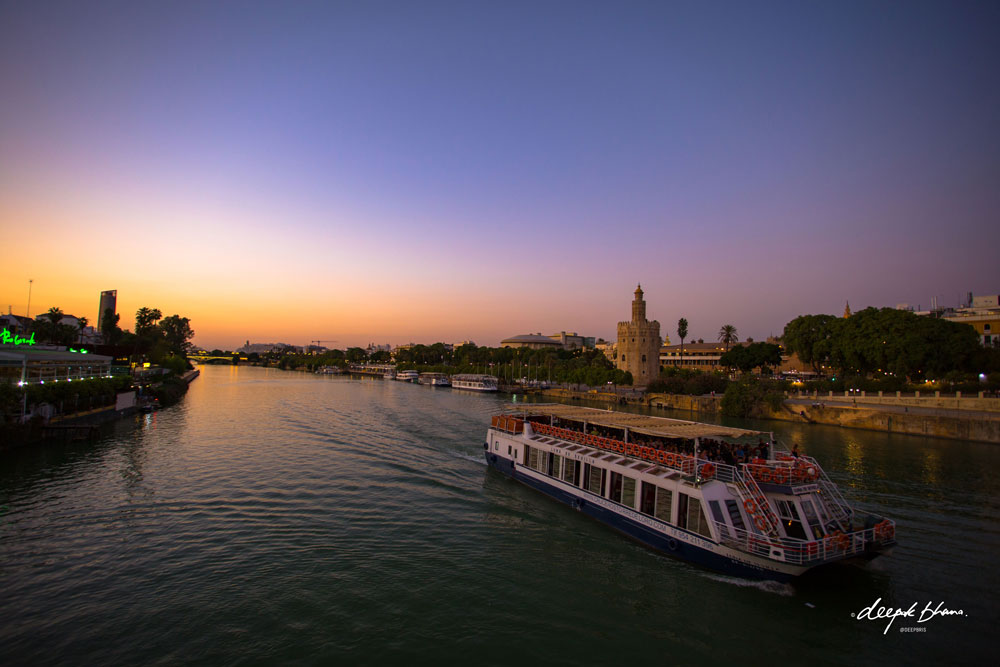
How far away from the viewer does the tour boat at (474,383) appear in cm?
14619

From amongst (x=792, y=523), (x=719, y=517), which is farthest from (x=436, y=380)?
(x=792, y=523)

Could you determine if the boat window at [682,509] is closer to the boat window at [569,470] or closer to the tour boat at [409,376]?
the boat window at [569,470]

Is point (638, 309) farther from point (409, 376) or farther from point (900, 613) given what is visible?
point (900, 613)

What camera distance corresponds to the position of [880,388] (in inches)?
2899

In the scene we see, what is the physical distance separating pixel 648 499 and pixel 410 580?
11550mm

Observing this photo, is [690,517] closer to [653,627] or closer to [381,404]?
[653,627]

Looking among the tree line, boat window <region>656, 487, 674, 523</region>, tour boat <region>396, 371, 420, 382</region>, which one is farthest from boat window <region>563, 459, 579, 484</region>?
tour boat <region>396, 371, 420, 382</region>

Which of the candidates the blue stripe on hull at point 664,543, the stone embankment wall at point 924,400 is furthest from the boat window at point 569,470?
the stone embankment wall at point 924,400

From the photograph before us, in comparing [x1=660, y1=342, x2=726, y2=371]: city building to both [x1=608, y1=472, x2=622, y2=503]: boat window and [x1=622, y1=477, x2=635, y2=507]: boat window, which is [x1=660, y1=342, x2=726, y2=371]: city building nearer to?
[x1=608, y1=472, x2=622, y2=503]: boat window

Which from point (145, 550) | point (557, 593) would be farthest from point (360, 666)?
point (145, 550)

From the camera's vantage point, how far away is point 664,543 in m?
21.9

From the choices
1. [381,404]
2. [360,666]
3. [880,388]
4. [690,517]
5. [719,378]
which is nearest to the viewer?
[360,666]

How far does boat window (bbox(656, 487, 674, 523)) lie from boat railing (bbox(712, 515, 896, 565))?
111 inches

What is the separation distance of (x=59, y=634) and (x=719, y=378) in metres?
Answer: 108
